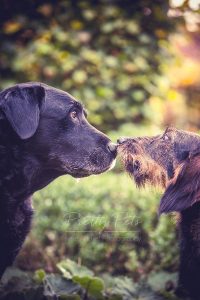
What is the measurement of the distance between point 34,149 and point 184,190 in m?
1.24

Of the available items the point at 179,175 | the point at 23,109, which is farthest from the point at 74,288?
the point at 23,109

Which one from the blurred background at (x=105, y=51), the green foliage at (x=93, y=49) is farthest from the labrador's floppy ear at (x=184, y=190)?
the green foliage at (x=93, y=49)

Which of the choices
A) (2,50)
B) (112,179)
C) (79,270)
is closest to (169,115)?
(2,50)

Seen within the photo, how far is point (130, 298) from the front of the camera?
4.12 meters

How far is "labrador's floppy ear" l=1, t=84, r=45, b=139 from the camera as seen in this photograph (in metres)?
3.67

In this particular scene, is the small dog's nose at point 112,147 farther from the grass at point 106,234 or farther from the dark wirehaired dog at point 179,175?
the grass at point 106,234

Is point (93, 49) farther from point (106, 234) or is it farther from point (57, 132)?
point (57, 132)

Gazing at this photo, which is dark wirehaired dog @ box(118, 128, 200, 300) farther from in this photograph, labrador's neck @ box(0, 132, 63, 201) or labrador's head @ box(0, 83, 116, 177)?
labrador's neck @ box(0, 132, 63, 201)

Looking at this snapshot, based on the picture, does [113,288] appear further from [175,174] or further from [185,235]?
[175,174]

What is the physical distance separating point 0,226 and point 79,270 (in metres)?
0.97

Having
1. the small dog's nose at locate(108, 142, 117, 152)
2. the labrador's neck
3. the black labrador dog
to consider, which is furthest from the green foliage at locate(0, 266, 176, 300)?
the small dog's nose at locate(108, 142, 117, 152)

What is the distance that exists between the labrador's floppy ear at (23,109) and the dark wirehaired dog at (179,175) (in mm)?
808

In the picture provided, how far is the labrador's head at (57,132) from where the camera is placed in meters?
3.77

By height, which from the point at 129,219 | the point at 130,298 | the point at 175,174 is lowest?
the point at 130,298
